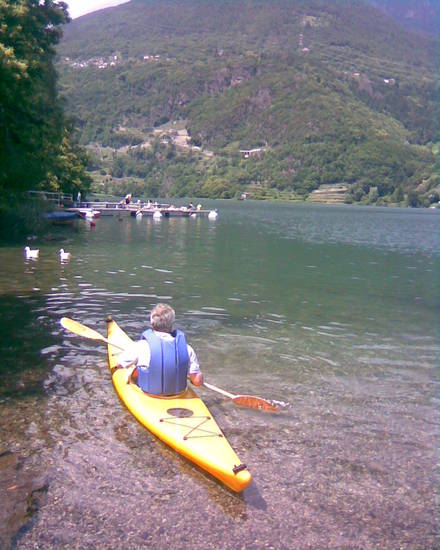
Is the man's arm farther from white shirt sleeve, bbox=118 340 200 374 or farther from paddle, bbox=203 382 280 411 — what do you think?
paddle, bbox=203 382 280 411

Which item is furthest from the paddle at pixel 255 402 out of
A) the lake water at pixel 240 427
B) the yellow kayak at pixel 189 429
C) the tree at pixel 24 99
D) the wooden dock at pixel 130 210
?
the wooden dock at pixel 130 210

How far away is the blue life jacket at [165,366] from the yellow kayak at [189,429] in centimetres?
16

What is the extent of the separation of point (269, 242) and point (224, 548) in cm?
4017

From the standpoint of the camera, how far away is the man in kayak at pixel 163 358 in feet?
27.6

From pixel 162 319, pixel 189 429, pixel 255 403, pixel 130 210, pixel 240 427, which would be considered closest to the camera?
pixel 189 429

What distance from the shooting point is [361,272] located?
2955cm

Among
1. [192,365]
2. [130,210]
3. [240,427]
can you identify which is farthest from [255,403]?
[130,210]

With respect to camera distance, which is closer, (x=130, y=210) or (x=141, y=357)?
(x=141, y=357)

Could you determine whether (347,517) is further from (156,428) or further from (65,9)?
(65,9)

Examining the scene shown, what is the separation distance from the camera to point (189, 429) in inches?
312

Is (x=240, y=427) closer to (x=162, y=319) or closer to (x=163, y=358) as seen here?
(x=163, y=358)

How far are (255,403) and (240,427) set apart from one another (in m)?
0.43

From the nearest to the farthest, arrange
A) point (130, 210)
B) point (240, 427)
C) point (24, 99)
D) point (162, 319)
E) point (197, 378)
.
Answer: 1. point (162, 319)
2. point (197, 378)
3. point (240, 427)
4. point (24, 99)
5. point (130, 210)

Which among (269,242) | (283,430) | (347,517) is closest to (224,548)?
(347,517)
